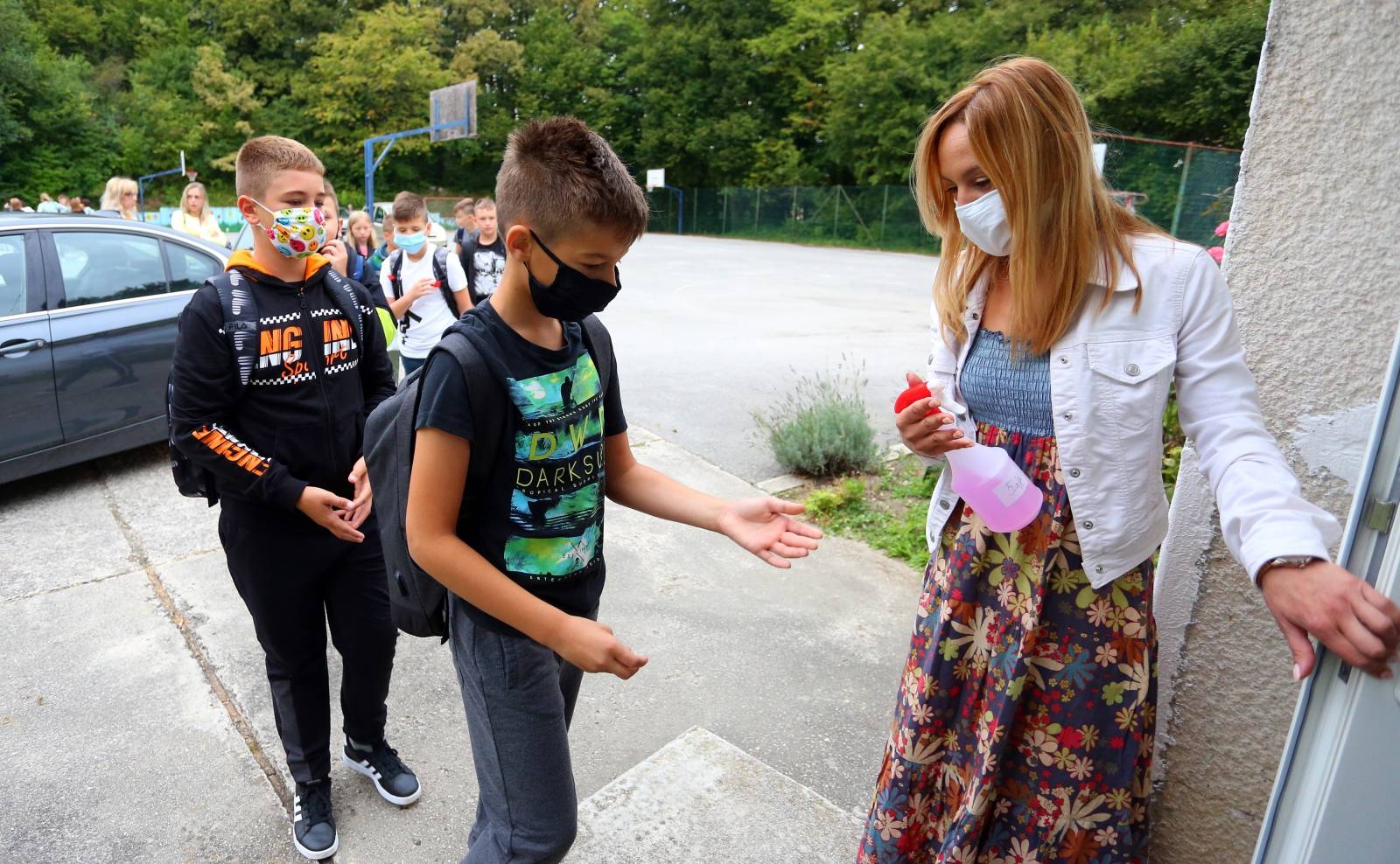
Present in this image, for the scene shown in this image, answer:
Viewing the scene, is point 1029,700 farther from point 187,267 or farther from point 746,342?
point 746,342

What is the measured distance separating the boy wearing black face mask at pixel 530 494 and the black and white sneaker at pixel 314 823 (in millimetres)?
980

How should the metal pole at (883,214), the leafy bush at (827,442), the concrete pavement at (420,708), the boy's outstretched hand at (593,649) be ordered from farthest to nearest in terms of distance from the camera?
the metal pole at (883,214) → the leafy bush at (827,442) → the concrete pavement at (420,708) → the boy's outstretched hand at (593,649)

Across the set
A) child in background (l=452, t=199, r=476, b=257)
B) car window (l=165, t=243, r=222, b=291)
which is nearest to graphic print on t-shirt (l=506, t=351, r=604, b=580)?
car window (l=165, t=243, r=222, b=291)

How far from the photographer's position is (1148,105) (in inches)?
1075

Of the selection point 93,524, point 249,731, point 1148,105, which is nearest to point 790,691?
point 249,731

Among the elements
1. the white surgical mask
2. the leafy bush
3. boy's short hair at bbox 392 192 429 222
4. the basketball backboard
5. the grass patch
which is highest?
the basketball backboard

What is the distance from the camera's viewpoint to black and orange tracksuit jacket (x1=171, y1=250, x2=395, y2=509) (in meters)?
2.18

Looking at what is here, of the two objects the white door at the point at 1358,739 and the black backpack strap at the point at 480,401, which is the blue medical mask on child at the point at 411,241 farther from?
the white door at the point at 1358,739

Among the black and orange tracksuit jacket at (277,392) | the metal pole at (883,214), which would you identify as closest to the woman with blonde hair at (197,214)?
the black and orange tracksuit jacket at (277,392)

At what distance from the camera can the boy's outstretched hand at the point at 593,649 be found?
1.45 meters

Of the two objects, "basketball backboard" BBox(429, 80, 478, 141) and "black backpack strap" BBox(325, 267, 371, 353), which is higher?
"basketball backboard" BBox(429, 80, 478, 141)

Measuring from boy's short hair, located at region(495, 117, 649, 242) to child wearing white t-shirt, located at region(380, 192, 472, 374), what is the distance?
4470 mm

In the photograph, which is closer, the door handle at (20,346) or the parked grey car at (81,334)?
the door handle at (20,346)

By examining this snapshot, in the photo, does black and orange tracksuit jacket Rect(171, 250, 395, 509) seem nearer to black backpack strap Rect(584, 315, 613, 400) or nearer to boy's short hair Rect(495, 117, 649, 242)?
black backpack strap Rect(584, 315, 613, 400)
